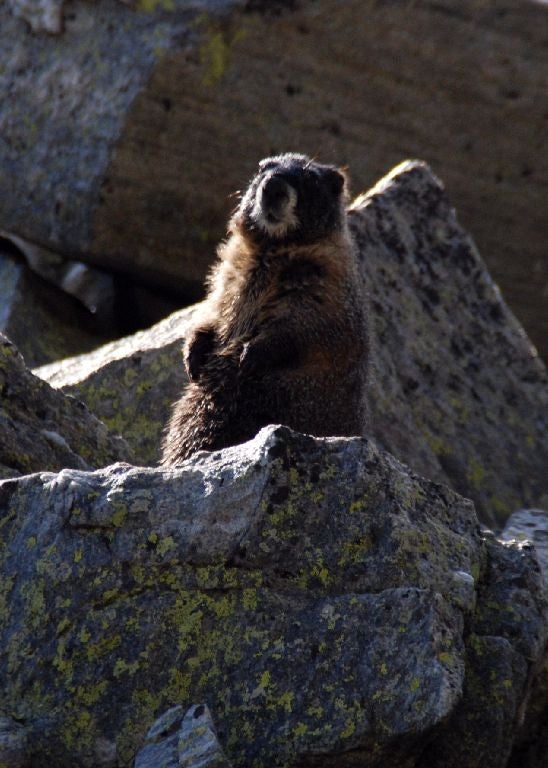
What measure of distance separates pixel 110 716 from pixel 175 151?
7.05m

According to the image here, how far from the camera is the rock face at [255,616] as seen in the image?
413 cm

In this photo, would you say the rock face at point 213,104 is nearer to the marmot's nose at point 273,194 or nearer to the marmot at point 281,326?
the marmot at point 281,326

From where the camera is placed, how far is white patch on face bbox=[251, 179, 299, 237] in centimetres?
755

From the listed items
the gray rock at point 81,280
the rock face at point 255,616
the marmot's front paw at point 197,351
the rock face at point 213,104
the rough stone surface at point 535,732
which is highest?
the rock face at point 213,104

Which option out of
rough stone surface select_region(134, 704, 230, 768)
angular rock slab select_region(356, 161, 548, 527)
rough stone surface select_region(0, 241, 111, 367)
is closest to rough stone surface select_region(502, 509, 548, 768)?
rough stone surface select_region(134, 704, 230, 768)

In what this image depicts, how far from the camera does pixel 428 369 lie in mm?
8836

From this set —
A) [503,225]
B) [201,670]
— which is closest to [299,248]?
[201,670]

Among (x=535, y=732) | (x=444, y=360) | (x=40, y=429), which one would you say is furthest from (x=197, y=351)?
(x=535, y=732)

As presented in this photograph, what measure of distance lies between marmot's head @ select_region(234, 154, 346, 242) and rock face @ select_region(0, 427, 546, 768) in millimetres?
3104

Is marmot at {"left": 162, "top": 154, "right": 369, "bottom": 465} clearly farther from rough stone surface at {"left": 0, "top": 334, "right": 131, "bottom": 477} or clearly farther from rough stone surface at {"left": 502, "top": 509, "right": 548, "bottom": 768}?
rough stone surface at {"left": 502, "top": 509, "right": 548, "bottom": 768}

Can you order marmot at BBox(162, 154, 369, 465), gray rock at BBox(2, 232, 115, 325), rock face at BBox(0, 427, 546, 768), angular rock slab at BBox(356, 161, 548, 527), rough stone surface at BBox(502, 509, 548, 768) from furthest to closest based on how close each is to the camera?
gray rock at BBox(2, 232, 115, 325) → angular rock slab at BBox(356, 161, 548, 527) → marmot at BBox(162, 154, 369, 465) → rough stone surface at BBox(502, 509, 548, 768) → rock face at BBox(0, 427, 546, 768)

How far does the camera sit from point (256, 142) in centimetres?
1081

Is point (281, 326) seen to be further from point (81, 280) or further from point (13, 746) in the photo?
point (81, 280)

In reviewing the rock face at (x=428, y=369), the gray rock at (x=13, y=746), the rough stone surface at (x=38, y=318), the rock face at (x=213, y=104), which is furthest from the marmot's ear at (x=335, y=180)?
the gray rock at (x=13, y=746)
